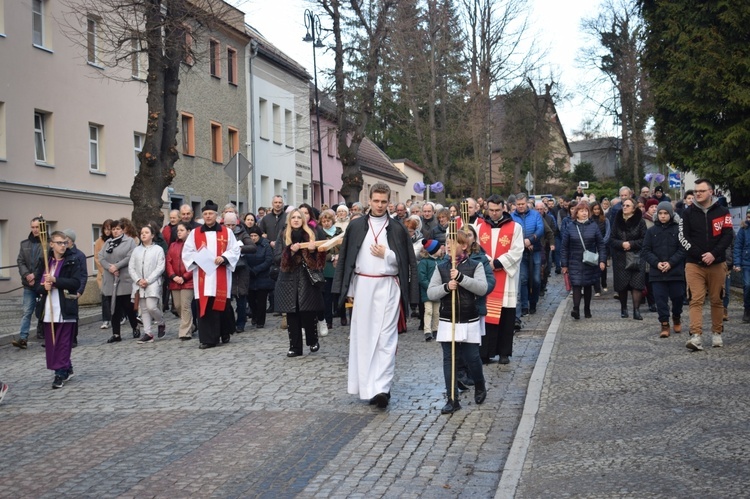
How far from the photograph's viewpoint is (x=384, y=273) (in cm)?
951

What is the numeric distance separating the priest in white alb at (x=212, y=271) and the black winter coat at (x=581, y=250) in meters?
5.41

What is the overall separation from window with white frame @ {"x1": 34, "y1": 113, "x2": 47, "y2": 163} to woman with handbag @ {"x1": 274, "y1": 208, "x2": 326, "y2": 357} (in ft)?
57.4

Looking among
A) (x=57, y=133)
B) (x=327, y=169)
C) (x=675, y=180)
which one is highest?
(x=327, y=169)

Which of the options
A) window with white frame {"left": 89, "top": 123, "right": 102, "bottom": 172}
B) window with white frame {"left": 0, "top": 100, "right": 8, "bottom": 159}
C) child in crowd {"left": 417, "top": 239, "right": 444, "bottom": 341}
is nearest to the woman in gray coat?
child in crowd {"left": 417, "top": 239, "right": 444, "bottom": 341}

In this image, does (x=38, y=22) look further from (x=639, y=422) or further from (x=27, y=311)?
(x=639, y=422)

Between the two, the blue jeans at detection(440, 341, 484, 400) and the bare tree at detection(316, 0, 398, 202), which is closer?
the blue jeans at detection(440, 341, 484, 400)

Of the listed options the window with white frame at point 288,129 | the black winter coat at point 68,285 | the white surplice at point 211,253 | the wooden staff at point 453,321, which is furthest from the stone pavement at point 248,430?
the window with white frame at point 288,129

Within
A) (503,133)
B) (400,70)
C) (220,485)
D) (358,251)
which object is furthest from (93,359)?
(503,133)

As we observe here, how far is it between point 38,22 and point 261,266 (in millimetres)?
15515

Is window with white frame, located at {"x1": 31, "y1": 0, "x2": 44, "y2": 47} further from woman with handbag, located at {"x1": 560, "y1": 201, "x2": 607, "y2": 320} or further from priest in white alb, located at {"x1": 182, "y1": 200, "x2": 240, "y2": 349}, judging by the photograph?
woman with handbag, located at {"x1": 560, "y1": 201, "x2": 607, "y2": 320}

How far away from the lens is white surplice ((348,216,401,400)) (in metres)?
9.31

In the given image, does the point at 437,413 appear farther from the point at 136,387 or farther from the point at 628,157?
the point at 628,157

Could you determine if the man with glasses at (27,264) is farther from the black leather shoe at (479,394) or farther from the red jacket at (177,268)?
the black leather shoe at (479,394)

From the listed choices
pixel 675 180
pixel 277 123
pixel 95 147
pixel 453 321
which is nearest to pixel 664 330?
pixel 453 321
